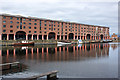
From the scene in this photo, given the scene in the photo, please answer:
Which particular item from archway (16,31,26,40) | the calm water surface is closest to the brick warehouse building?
archway (16,31,26,40)

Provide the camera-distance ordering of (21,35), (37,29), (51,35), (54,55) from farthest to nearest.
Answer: (51,35)
(37,29)
(21,35)
(54,55)

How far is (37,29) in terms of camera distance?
253 feet

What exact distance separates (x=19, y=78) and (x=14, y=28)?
6467 cm

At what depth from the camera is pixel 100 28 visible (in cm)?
11769

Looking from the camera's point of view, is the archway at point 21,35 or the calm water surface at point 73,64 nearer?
the calm water surface at point 73,64

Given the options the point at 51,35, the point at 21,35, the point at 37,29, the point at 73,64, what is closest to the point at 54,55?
the point at 73,64

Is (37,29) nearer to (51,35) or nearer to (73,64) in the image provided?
(51,35)

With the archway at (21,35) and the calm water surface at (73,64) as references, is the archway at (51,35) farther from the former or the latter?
the calm water surface at (73,64)

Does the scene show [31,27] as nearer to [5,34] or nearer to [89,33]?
[5,34]

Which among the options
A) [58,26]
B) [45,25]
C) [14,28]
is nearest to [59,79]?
[14,28]

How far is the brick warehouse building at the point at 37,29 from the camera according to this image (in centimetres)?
6775

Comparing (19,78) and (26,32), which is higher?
(26,32)

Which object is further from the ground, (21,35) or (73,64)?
(21,35)

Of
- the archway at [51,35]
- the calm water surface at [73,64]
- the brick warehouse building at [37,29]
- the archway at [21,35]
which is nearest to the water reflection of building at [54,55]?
the calm water surface at [73,64]
